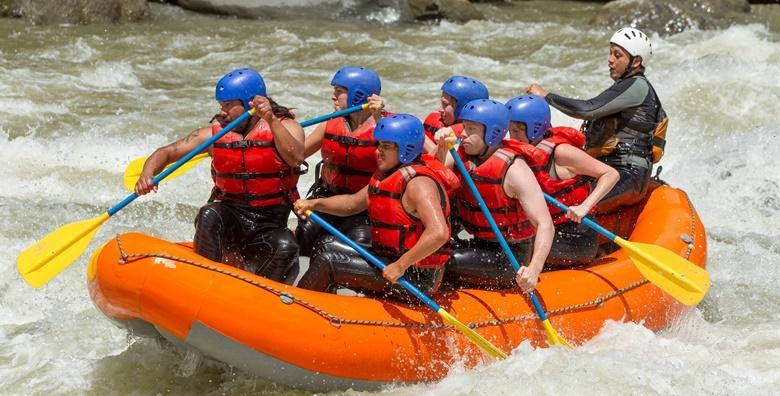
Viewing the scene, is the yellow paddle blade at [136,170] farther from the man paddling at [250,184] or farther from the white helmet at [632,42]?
the white helmet at [632,42]

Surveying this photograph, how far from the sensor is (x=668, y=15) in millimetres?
13703

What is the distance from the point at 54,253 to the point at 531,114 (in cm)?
232

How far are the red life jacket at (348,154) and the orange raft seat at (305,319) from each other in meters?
0.79

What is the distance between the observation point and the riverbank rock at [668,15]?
13633 millimetres

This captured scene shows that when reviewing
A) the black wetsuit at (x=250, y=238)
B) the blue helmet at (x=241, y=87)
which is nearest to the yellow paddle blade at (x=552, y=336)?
the black wetsuit at (x=250, y=238)

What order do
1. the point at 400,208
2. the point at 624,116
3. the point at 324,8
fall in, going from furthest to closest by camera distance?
the point at 324,8 < the point at 624,116 < the point at 400,208

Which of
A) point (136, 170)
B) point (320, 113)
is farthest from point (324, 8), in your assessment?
point (136, 170)

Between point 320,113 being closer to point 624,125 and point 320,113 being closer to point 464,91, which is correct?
point 624,125

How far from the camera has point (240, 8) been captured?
14547 mm

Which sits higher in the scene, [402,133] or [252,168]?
[402,133]

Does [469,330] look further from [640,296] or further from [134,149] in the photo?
[134,149]

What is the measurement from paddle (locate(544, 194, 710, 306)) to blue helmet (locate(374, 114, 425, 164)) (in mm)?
945

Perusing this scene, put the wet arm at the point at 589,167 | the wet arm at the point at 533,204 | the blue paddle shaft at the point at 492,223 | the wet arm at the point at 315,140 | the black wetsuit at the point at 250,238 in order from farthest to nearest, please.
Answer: the wet arm at the point at 315,140 < the wet arm at the point at 589,167 < the black wetsuit at the point at 250,238 < the blue paddle shaft at the point at 492,223 < the wet arm at the point at 533,204

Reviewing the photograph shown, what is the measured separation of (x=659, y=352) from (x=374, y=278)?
146cm
